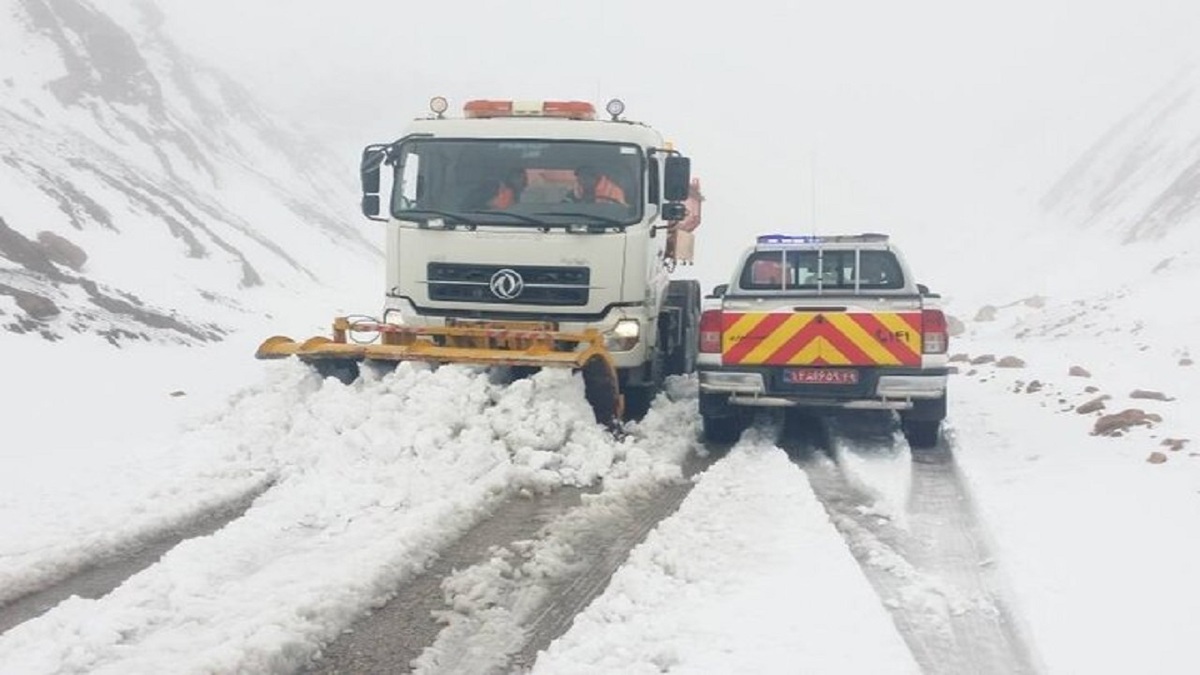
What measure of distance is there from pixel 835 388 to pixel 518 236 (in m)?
3.18

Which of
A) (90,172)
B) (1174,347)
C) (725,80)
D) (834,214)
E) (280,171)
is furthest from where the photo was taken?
(725,80)

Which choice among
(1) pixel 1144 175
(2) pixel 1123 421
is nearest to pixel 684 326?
(2) pixel 1123 421

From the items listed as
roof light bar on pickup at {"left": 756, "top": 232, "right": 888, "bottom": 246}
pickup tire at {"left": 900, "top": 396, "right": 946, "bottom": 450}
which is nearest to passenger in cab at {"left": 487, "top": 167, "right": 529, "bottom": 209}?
roof light bar on pickup at {"left": 756, "top": 232, "right": 888, "bottom": 246}

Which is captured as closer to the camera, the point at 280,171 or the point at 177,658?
the point at 177,658

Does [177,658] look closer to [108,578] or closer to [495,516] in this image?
[108,578]

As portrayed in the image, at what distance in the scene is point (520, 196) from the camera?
963 cm

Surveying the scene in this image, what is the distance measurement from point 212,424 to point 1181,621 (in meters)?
7.32

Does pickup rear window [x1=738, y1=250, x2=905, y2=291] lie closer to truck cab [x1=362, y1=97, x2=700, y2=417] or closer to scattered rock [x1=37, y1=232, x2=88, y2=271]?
truck cab [x1=362, y1=97, x2=700, y2=417]

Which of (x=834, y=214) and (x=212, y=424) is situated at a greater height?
(x=834, y=214)

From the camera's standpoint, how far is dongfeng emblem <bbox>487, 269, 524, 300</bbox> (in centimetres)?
929

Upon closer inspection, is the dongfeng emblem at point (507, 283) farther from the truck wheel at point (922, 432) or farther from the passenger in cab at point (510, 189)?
the truck wheel at point (922, 432)

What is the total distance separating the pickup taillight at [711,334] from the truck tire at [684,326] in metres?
2.37

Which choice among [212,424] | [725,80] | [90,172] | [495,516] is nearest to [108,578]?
[495,516]

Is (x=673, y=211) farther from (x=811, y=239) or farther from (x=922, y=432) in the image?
(x=922, y=432)
